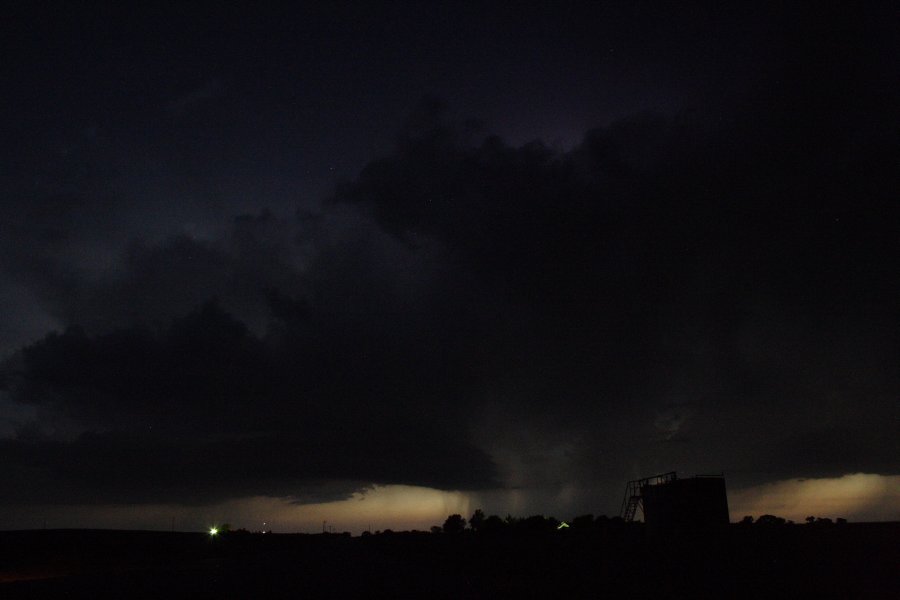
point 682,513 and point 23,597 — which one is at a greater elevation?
point 682,513

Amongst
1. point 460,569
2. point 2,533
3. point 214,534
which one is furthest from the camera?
point 214,534

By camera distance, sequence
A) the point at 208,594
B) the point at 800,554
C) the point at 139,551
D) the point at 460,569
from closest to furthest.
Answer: the point at 208,594 < the point at 800,554 < the point at 460,569 < the point at 139,551

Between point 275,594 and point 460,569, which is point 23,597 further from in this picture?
point 460,569

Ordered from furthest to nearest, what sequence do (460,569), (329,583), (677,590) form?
(460,569) → (329,583) → (677,590)

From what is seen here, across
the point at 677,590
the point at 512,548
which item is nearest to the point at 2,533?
the point at 512,548

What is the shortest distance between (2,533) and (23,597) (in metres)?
146

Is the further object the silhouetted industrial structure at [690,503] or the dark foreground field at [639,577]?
the silhouetted industrial structure at [690,503]

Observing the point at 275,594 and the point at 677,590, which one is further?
the point at 275,594

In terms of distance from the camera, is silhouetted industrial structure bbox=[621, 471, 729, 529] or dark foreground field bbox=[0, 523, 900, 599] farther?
silhouetted industrial structure bbox=[621, 471, 729, 529]

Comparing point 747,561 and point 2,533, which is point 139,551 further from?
point 747,561

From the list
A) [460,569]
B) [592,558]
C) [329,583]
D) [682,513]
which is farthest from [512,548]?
[329,583]

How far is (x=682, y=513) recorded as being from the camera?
177 feet

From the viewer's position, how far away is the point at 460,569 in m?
53.3

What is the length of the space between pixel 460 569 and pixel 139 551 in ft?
293
